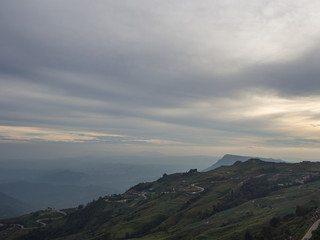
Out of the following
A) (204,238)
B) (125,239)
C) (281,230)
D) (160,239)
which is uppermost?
(281,230)

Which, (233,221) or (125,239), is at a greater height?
(233,221)

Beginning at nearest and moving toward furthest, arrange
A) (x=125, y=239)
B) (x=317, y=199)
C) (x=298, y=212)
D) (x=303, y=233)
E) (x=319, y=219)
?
(x=303, y=233) → (x=319, y=219) → (x=298, y=212) → (x=317, y=199) → (x=125, y=239)

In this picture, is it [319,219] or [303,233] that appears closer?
[303,233]

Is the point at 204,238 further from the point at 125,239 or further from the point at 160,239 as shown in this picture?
the point at 125,239

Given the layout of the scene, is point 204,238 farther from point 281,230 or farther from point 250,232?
point 281,230

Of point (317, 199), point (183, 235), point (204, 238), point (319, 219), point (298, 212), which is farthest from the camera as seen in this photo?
point (317, 199)

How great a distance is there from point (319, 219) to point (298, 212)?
2066 cm

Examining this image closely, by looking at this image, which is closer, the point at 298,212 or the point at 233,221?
the point at 298,212

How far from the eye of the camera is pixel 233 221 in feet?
561

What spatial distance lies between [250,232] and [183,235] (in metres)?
52.8

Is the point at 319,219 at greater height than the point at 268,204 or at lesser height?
greater

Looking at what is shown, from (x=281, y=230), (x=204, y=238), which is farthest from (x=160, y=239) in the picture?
(x=281, y=230)

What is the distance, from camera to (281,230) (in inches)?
4077

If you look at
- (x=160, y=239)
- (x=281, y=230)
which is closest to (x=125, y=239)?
(x=160, y=239)
